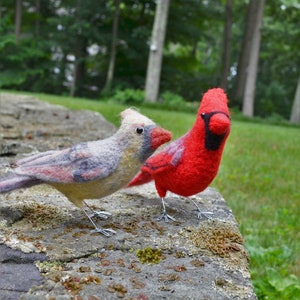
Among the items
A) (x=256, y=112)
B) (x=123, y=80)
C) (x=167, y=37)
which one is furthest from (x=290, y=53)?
(x=123, y=80)

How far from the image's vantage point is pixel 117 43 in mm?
17062

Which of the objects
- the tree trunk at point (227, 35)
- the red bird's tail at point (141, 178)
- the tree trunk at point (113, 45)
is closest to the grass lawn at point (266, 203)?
the red bird's tail at point (141, 178)

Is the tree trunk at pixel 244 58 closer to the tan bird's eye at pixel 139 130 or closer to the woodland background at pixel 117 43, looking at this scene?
the woodland background at pixel 117 43

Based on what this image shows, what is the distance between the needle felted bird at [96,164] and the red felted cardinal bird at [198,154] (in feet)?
0.54

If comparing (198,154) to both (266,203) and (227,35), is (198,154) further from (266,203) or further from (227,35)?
(227,35)

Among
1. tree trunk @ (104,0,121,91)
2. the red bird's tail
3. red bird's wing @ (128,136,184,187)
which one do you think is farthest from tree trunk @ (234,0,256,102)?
red bird's wing @ (128,136,184,187)

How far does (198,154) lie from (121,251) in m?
0.47

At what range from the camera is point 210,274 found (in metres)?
1.39

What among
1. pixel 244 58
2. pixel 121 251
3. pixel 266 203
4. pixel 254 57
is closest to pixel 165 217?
pixel 121 251

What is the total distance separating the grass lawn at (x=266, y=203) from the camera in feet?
7.59

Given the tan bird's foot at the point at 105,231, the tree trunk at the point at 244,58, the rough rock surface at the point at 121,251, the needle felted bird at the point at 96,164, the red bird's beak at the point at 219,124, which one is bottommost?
the rough rock surface at the point at 121,251

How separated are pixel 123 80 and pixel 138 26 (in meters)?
2.09

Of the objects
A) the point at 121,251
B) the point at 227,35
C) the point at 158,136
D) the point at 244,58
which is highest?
the point at 227,35

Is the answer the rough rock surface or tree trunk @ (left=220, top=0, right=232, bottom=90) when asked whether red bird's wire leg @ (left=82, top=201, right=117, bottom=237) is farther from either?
tree trunk @ (left=220, top=0, right=232, bottom=90)
